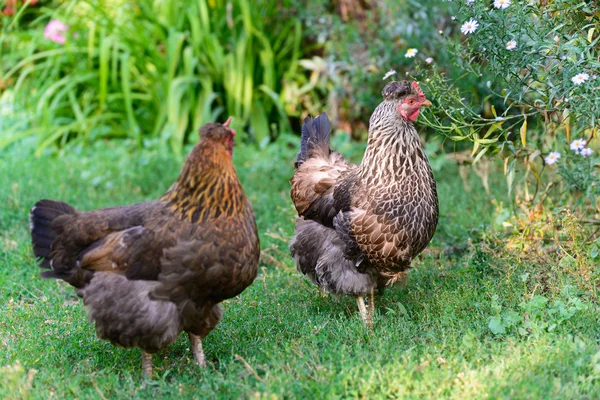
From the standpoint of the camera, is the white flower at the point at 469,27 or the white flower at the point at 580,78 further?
the white flower at the point at 469,27

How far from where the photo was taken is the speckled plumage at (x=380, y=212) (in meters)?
4.38

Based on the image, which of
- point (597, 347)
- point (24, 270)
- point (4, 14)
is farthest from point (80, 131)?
point (597, 347)

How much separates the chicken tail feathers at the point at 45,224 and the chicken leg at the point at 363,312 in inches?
70.6

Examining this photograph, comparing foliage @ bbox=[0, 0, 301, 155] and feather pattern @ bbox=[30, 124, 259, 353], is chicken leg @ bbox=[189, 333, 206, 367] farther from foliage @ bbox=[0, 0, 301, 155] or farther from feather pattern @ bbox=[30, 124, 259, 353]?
foliage @ bbox=[0, 0, 301, 155]

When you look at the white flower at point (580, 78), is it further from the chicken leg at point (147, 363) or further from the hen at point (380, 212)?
the chicken leg at point (147, 363)

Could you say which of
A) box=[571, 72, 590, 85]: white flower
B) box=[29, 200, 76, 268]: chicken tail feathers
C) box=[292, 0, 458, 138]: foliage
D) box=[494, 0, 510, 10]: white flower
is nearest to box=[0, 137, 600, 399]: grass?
box=[29, 200, 76, 268]: chicken tail feathers

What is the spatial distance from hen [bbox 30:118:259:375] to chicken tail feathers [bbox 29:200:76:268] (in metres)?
0.32

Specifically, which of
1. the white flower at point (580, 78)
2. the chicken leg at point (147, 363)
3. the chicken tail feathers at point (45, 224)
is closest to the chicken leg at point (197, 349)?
the chicken leg at point (147, 363)

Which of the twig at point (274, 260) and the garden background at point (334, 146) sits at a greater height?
the garden background at point (334, 146)

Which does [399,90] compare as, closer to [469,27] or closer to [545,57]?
[469,27]

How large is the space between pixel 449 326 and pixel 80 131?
20.5 feet

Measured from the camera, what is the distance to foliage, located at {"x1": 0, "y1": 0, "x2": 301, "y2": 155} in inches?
345

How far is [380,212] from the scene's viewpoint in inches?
172

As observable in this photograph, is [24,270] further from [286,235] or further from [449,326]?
[449,326]
